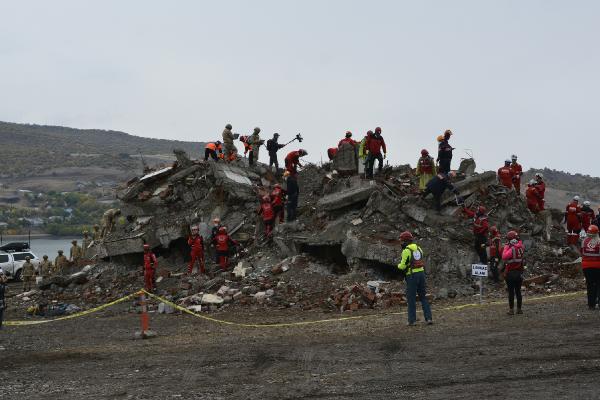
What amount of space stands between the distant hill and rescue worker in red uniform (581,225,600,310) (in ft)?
407

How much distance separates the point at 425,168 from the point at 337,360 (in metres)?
12.4

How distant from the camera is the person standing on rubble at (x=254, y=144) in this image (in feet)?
92.7

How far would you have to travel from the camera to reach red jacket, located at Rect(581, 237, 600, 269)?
50.0 ft

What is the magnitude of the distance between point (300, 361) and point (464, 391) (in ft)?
10.5

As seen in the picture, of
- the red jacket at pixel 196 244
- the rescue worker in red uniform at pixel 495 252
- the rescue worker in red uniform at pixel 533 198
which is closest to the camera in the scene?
the rescue worker in red uniform at pixel 495 252

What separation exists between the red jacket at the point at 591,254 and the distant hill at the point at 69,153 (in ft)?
407

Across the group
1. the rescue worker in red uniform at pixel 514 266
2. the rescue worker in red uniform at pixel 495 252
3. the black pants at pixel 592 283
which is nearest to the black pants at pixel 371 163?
the rescue worker in red uniform at pixel 495 252

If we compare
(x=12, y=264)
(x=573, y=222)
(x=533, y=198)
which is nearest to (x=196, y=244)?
(x=533, y=198)

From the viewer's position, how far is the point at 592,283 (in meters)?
15.4

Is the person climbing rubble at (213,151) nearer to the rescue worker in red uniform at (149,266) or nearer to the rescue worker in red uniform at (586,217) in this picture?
the rescue worker in red uniform at (149,266)

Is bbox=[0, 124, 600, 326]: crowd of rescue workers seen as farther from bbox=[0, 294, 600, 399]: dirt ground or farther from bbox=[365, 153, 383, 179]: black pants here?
bbox=[0, 294, 600, 399]: dirt ground

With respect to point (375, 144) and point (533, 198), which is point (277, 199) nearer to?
point (375, 144)

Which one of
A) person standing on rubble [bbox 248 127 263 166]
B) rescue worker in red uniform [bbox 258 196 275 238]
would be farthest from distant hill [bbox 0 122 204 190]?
rescue worker in red uniform [bbox 258 196 275 238]

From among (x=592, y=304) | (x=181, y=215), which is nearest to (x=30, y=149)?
(x=181, y=215)
